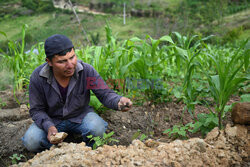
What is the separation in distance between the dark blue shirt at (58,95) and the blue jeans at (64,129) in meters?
0.05

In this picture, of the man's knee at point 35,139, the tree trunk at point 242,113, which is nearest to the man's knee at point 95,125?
the man's knee at point 35,139

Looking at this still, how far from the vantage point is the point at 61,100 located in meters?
1.85

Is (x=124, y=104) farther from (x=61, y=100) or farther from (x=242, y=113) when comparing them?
(x=242, y=113)

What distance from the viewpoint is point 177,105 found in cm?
242

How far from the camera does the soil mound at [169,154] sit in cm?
126

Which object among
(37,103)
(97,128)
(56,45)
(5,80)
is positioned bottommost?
(5,80)

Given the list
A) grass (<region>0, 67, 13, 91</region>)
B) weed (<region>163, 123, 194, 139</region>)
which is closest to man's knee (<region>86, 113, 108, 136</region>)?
weed (<region>163, 123, 194, 139</region>)

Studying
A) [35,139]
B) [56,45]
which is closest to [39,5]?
[56,45]

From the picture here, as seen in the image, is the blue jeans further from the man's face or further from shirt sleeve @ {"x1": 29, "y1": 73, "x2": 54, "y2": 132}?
the man's face

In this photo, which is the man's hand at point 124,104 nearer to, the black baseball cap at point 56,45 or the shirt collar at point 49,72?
the shirt collar at point 49,72

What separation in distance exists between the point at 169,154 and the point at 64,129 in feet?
3.42

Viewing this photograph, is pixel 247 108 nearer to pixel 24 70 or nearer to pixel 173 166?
pixel 173 166

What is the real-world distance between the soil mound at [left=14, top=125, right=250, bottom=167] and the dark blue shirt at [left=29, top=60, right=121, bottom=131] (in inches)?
17.7

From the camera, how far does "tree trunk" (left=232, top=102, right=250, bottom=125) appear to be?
1.41 m
